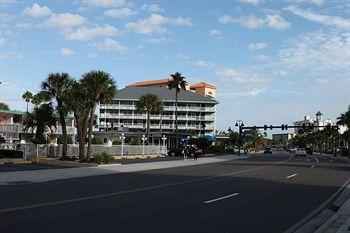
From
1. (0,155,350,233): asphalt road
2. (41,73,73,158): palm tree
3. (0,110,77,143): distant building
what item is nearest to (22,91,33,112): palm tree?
(0,110,77,143): distant building

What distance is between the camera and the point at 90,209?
12.8 metres

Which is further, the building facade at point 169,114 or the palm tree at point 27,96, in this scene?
the building facade at point 169,114

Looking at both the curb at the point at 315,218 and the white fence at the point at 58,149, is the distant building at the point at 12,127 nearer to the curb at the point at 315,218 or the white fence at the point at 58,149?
the white fence at the point at 58,149

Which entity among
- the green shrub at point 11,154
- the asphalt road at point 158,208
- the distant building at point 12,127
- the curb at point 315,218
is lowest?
the curb at point 315,218

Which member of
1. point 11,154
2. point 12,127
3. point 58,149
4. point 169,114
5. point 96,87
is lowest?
point 11,154

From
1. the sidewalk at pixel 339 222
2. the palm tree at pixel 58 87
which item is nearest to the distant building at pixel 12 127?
the palm tree at pixel 58 87

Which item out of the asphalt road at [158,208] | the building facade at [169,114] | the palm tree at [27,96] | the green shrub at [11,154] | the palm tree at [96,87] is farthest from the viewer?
the building facade at [169,114]

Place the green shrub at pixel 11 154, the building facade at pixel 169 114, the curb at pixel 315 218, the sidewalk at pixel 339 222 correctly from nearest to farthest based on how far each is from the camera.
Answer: the sidewalk at pixel 339 222 → the curb at pixel 315 218 → the green shrub at pixel 11 154 → the building facade at pixel 169 114

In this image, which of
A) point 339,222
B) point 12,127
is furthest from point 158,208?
point 12,127

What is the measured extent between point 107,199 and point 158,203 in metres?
1.87

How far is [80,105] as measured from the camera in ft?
145

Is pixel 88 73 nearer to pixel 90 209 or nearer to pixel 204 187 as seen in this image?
pixel 204 187

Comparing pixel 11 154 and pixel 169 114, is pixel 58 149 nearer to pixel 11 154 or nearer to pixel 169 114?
pixel 11 154

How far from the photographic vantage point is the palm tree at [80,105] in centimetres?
4384
